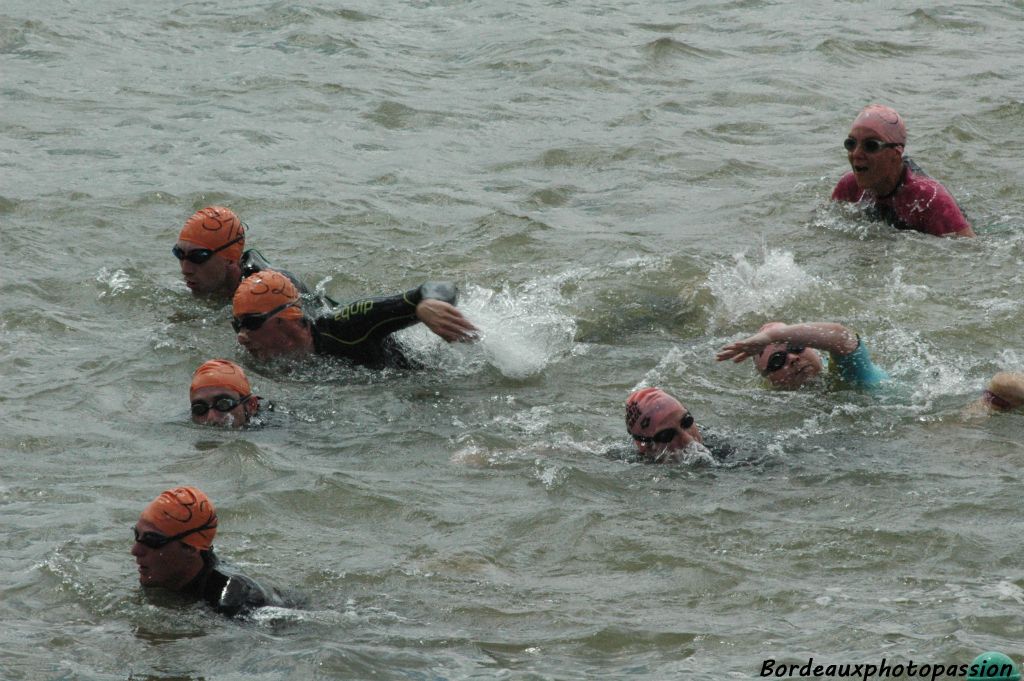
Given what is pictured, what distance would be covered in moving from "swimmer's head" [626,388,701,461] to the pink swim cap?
4.40 metres

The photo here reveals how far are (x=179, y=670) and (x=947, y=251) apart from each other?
302 inches

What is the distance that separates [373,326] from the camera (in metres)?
9.91

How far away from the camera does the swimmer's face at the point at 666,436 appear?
28.0 feet

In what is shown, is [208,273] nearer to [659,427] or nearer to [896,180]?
[659,427]

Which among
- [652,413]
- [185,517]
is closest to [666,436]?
[652,413]

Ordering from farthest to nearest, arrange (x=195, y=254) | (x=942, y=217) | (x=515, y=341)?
(x=942, y=217)
(x=195, y=254)
(x=515, y=341)

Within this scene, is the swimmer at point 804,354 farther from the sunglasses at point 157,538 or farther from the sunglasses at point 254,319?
the sunglasses at point 157,538

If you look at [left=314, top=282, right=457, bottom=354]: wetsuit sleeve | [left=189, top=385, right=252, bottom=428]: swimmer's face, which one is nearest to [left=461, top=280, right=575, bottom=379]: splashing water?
[left=314, top=282, right=457, bottom=354]: wetsuit sleeve

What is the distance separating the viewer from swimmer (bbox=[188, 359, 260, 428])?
9234 millimetres

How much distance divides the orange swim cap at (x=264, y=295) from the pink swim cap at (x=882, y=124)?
16.5 feet

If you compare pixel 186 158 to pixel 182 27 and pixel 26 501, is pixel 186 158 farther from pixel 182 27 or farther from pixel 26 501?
pixel 26 501

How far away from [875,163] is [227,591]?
7.19m

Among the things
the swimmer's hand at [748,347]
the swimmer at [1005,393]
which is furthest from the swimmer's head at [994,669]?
the swimmer at [1005,393]

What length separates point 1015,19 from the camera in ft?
66.5
